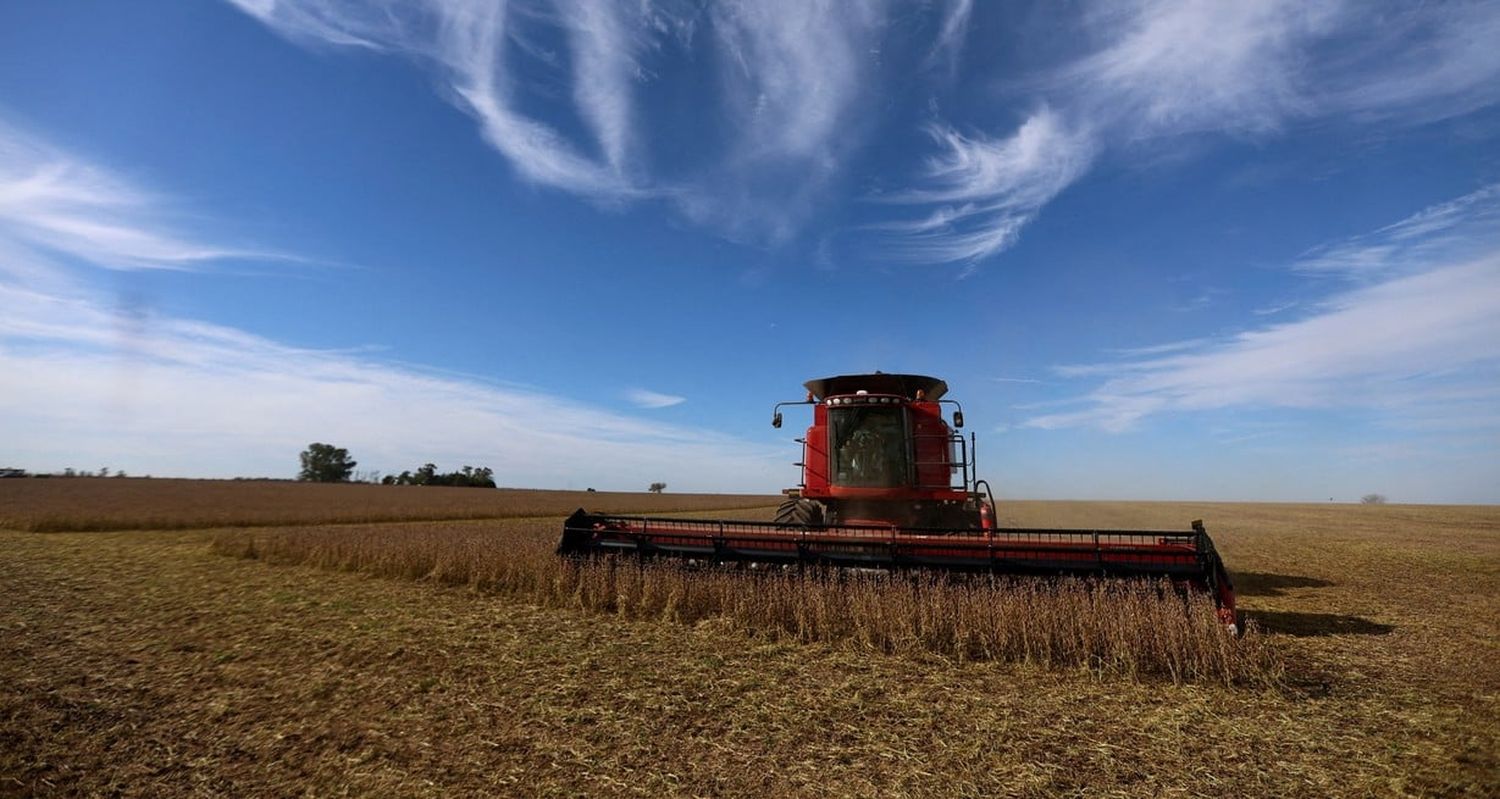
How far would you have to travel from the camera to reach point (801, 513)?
9.45 meters

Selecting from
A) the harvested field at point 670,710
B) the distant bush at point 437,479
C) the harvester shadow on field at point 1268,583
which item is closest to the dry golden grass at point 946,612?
the harvested field at point 670,710

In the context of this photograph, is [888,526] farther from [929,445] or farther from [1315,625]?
[1315,625]

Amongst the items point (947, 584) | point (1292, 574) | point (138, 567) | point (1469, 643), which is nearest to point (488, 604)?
point (947, 584)

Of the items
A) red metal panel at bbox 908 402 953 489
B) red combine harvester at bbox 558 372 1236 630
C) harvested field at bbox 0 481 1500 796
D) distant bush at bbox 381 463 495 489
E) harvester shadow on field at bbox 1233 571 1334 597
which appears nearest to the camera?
harvested field at bbox 0 481 1500 796

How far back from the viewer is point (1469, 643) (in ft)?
21.1

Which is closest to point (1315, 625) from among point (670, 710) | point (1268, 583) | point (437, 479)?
point (1268, 583)

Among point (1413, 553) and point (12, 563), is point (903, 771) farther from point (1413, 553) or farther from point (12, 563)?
point (1413, 553)

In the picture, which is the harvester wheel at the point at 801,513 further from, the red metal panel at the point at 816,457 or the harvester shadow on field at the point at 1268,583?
the harvester shadow on field at the point at 1268,583

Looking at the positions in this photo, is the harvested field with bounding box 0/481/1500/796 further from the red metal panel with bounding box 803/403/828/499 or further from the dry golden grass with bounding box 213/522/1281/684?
the red metal panel with bounding box 803/403/828/499

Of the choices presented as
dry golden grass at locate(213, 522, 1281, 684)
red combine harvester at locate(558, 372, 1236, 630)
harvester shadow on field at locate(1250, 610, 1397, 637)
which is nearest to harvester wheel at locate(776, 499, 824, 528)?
red combine harvester at locate(558, 372, 1236, 630)

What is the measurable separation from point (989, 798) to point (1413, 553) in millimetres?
17543

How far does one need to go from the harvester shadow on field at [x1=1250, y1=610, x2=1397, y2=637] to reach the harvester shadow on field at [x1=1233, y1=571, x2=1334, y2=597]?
5.91 ft

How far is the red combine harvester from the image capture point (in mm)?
6719

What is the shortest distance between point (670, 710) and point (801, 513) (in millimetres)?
5063
